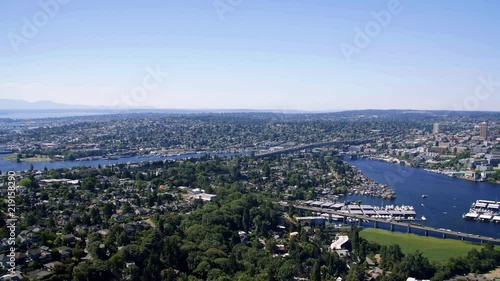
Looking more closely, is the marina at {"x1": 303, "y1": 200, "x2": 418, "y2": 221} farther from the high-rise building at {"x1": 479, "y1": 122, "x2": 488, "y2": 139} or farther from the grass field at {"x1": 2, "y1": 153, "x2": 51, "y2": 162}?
the high-rise building at {"x1": 479, "y1": 122, "x2": 488, "y2": 139}

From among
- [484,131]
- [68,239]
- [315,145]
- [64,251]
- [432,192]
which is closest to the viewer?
[64,251]

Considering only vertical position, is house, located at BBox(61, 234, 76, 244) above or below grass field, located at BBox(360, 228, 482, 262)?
above

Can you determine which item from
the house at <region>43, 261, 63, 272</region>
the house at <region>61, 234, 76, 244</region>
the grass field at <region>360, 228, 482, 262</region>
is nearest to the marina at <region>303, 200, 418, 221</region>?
the grass field at <region>360, 228, 482, 262</region>

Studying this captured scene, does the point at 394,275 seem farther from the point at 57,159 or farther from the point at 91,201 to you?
the point at 57,159

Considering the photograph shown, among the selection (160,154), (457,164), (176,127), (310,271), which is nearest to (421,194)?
(457,164)

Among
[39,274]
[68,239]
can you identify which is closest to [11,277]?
[39,274]

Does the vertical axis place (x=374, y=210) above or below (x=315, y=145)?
below

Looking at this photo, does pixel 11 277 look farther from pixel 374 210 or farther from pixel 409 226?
pixel 374 210
